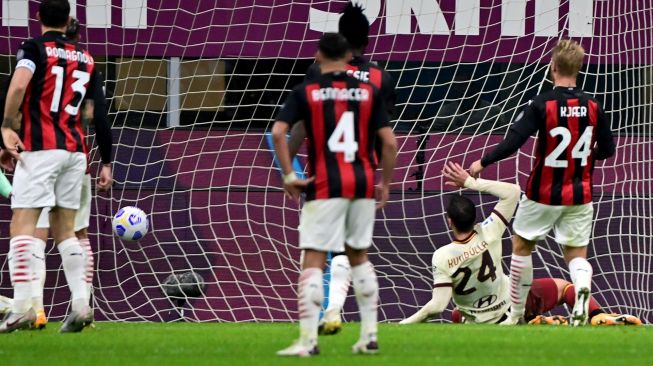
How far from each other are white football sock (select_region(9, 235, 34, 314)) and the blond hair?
3580 mm

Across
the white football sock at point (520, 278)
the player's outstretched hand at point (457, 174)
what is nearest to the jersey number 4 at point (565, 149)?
the player's outstretched hand at point (457, 174)

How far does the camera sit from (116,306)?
13.2 m

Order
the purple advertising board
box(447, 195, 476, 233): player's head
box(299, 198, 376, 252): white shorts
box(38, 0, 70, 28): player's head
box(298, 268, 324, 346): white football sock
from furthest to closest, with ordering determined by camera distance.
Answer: the purple advertising board
box(447, 195, 476, 233): player's head
box(38, 0, 70, 28): player's head
box(299, 198, 376, 252): white shorts
box(298, 268, 324, 346): white football sock

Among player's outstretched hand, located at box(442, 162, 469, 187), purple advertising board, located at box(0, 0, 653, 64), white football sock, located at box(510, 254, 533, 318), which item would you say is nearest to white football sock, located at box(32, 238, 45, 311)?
player's outstretched hand, located at box(442, 162, 469, 187)

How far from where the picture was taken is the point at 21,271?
8.80 meters

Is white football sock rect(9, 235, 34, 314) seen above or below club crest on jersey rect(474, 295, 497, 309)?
above

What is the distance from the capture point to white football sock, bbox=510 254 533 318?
34.2 feet

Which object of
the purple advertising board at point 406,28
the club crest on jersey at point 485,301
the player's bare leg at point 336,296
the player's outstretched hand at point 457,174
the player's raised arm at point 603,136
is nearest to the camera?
the player's bare leg at point 336,296

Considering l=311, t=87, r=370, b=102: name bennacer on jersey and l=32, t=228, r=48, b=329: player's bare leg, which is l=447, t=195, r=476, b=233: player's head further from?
l=311, t=87, r=370, b=102: name bennacer on jersey

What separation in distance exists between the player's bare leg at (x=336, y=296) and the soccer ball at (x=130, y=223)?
9.04 ft

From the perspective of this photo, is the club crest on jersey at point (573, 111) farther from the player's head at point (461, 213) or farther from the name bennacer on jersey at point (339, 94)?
the name bennacer on jersey at point (339, 94)

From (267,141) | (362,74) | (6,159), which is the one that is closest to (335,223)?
(362,74)

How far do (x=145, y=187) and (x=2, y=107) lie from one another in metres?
4.02

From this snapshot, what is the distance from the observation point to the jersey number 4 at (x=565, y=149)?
33.2 ft
